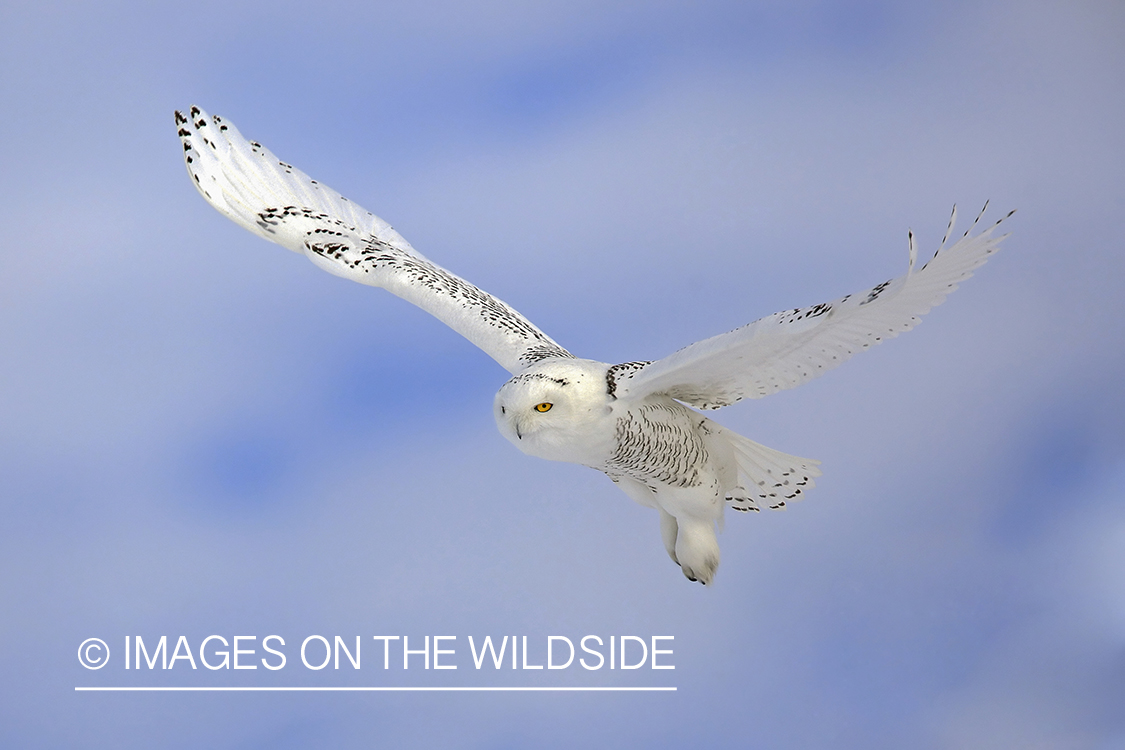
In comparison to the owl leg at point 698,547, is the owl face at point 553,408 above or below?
above

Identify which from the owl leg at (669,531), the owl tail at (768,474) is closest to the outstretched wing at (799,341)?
the owl tail at (768,474)

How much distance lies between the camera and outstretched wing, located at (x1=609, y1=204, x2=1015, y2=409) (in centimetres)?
283

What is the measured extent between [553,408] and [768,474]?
3.46ft

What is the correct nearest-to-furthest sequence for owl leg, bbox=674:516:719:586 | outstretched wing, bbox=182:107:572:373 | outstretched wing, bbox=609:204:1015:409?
outstretched wing, bbox=609:204:1015:409 < owl leg, bbox=674:516:719:586 < outstretched wing, bbox=182:107:572:373

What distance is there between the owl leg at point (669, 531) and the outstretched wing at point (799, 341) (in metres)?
0.60

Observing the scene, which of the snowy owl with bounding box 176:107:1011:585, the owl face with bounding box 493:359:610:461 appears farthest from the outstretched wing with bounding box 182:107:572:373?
the owl face with bounding box 493:359:610:461

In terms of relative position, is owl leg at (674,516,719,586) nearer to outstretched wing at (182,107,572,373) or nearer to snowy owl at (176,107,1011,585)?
snowy owl at (176,107,1011,585)

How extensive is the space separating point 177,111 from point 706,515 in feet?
8.42

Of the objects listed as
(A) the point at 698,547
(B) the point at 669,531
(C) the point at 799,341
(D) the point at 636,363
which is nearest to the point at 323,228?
(D) the point at 636,363

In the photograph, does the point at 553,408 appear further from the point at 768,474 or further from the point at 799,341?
the point at 768,474

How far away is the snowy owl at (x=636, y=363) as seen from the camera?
298cm

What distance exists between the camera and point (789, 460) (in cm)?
383

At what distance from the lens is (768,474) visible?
153 inches

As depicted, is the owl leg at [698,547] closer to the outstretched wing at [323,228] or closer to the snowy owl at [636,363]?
the snowy owl at [636,363]
